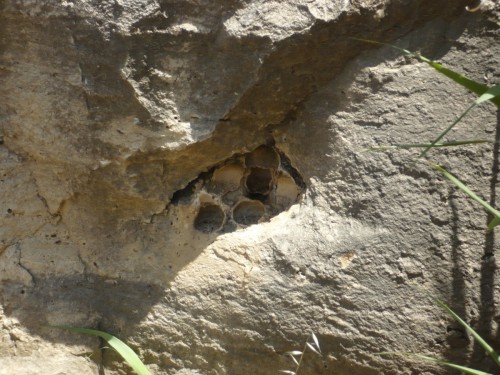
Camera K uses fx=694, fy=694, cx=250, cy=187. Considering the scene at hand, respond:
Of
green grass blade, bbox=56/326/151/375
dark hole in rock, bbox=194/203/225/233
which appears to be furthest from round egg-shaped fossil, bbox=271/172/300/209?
green grass blade, bbox=56/326/151/375

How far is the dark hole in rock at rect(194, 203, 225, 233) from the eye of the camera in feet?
4.94

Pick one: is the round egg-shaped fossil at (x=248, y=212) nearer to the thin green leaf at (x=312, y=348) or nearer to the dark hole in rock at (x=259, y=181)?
the dark hole in rock at (x=259, y=181)

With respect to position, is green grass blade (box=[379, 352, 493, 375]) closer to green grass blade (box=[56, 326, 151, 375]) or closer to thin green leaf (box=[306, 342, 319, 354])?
thin green leaf (box=[306, 342, 319, 354])

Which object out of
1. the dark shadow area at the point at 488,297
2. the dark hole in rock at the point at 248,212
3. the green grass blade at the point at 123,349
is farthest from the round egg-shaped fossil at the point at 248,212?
the dark shadow area at the point at 488,297

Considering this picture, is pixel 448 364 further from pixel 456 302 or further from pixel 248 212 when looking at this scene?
pixel 248 212

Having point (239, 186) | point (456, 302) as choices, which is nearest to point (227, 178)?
point (239, 186)

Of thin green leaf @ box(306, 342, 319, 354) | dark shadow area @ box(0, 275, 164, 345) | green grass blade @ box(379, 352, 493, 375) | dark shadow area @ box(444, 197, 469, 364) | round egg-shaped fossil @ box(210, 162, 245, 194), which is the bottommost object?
dark shadow area @ box(0, 275, 164, 345)

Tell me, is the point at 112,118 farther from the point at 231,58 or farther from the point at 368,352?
the point at 368,352

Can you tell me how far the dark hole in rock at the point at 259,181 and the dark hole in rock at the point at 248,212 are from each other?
0.03 metres

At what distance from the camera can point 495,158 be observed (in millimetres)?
1317

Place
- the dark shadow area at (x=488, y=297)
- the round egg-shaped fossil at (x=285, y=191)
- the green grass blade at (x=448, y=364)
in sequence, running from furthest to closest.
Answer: the round egg-shaped fossil at (x=285, y=191), the dark shadow area at (x=488, y=297), the green grass blade at (x=448, y=364)

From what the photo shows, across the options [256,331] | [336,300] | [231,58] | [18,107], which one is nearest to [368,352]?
[336,300]

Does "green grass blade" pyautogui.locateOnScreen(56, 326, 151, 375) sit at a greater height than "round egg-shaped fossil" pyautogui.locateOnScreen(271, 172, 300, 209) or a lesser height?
lesser

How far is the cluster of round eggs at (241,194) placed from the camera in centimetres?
150
